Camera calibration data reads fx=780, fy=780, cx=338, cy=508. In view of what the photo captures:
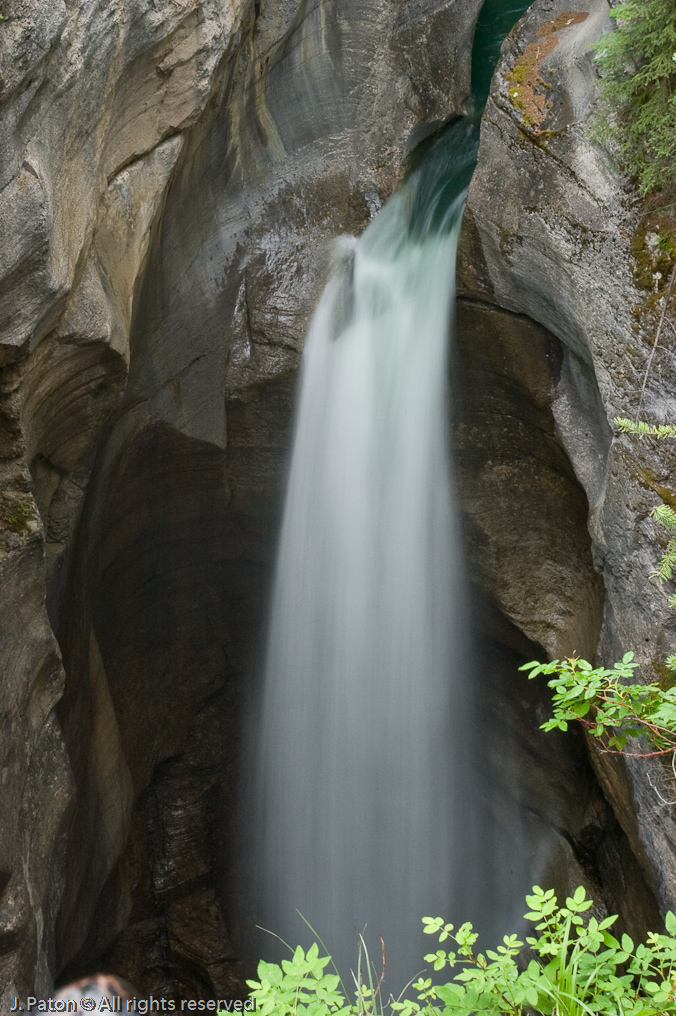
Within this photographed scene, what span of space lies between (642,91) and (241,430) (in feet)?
14.3

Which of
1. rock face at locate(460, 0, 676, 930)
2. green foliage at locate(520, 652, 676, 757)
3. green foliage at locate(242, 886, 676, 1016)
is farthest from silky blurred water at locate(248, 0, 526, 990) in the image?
green foliage at locate(242, 886, 676, 1016)

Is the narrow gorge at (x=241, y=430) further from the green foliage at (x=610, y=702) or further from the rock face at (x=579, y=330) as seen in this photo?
the green foliage at (x=610, y=702)

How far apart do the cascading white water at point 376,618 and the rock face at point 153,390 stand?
20.7 inches

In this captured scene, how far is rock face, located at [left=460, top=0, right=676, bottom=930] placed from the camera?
463 centimetres

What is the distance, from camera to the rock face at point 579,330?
4629 millimetres

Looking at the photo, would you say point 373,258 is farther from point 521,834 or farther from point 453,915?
point 453,915

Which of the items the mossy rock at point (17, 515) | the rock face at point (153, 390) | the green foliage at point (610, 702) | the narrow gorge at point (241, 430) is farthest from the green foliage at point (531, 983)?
the mossy rock at point (17, 515)

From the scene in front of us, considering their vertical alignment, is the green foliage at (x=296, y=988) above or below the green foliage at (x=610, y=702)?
below

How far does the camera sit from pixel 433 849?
7.75 meters

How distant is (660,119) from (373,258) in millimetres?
3271

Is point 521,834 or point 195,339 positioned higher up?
point 195,339

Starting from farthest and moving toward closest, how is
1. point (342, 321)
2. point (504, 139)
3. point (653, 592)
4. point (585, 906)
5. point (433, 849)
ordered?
point (433, 849) < point (342, 321) < point (504, 139) < point (653, 592) < point (585, 906)

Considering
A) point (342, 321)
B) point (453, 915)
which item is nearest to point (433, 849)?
point (453, 915)

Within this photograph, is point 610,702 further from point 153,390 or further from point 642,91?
point 153,390
